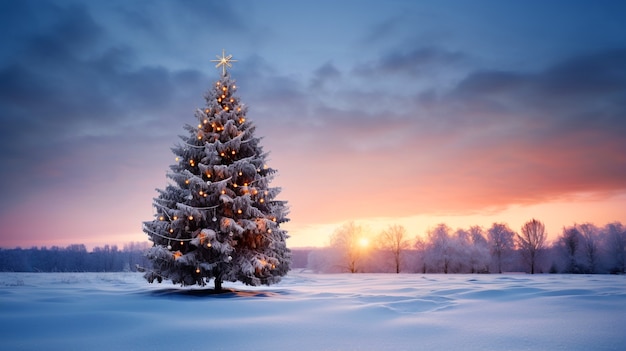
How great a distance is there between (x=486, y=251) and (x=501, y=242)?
22.3ft

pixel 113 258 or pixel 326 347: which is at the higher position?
pixel 326 347

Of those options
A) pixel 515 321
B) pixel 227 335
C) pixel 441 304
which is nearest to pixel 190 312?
pixel 227 335

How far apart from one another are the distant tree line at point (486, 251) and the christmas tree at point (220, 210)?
1915 inches

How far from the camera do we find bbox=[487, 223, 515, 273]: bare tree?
220 feet

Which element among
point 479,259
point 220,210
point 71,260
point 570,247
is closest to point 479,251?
point 479,259

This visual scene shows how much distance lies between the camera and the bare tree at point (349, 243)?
62.2 meters

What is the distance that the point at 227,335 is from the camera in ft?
A: 21.8

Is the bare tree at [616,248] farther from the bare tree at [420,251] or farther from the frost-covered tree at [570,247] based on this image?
the bare tree at [420,251]

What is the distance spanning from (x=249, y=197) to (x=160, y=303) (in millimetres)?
5392

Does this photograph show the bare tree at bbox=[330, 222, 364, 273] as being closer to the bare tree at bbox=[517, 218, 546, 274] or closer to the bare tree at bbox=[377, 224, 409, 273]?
the bare tree at bbox=[377, 224, 409, 273]

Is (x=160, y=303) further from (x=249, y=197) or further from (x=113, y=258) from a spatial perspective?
(x=113, y=258)

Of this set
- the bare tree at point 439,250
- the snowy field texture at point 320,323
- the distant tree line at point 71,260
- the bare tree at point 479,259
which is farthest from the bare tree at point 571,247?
the distant tree line at point 71,260

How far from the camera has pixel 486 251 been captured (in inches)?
2482

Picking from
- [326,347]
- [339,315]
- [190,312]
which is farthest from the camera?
[190,312]
